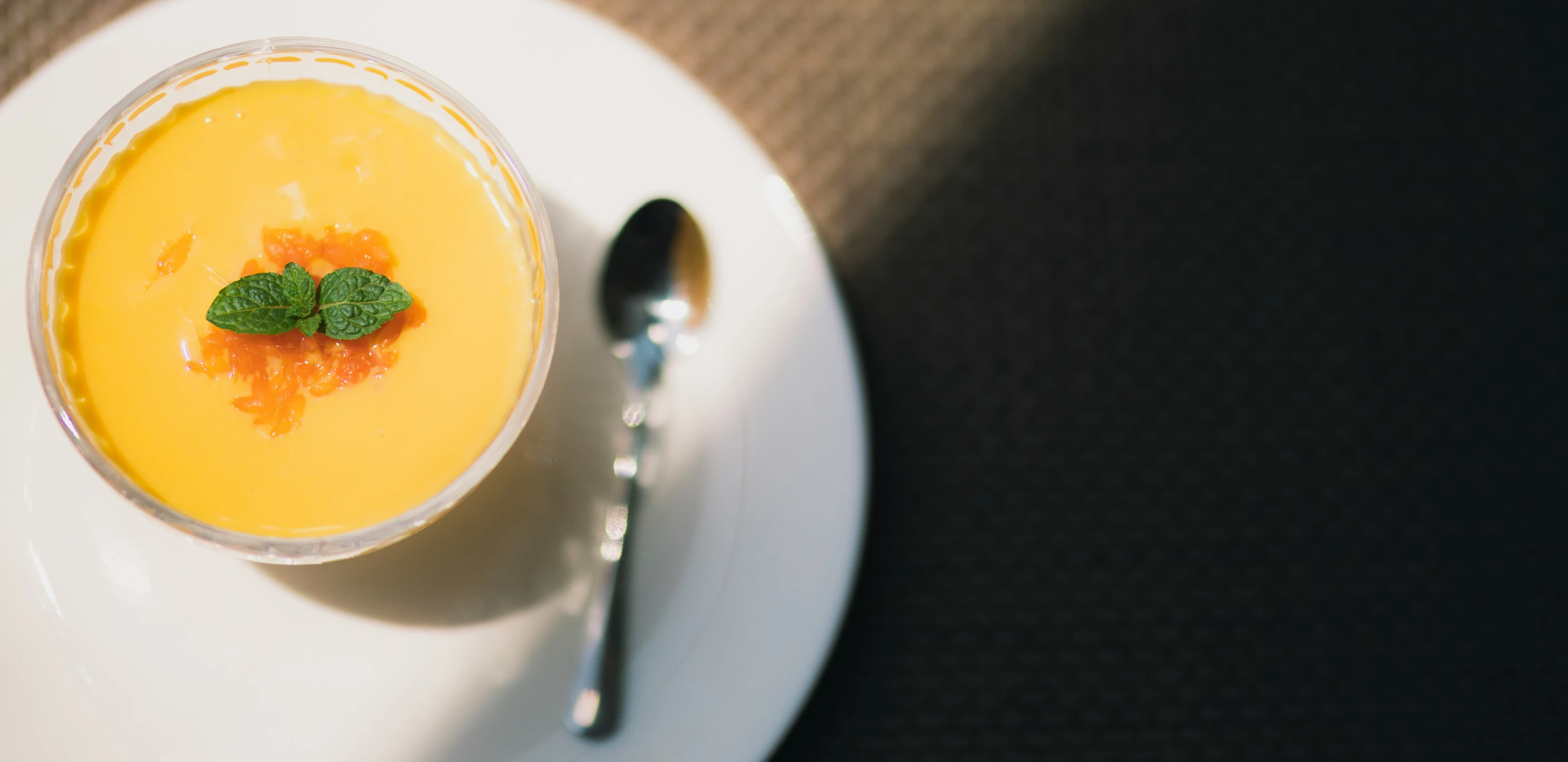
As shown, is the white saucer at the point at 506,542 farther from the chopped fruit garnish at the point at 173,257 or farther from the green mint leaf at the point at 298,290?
the green mint leaf at the point at 298,290

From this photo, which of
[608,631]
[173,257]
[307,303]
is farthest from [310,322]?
[608,631]

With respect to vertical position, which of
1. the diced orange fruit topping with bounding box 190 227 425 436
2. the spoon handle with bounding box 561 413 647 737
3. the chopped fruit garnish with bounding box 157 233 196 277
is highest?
the chopped fruit garnish with bounding box 157 233 196 277

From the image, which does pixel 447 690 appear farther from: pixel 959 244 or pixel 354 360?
pixel 959 244

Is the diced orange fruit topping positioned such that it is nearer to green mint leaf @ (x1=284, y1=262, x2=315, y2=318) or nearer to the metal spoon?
green mint leaf @ (x1=284, y1=262, x2=315, y2=318)

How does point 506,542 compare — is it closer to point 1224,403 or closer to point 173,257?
point 173,257

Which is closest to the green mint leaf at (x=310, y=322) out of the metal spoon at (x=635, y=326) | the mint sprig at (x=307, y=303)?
the mint sprig at (x=307, y=303)

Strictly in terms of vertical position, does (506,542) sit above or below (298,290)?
below

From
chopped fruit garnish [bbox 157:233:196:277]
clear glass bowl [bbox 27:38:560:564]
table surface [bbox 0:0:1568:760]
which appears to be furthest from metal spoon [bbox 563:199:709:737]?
chopped fruit garnish [bbox 157:233:196:277]
